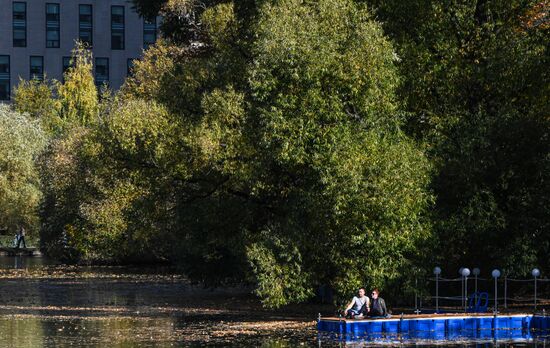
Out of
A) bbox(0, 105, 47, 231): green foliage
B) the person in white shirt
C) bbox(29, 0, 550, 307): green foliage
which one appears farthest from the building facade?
the person in white shirt

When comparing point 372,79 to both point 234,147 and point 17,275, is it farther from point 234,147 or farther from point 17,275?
point 17,275

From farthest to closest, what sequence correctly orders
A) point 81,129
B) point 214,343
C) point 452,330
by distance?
1. point 81,129
2. point 452,330
3. point 214,343

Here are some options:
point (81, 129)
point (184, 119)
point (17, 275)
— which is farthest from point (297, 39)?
point (81, 129)

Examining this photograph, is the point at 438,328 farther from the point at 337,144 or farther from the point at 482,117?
the point at 482,117

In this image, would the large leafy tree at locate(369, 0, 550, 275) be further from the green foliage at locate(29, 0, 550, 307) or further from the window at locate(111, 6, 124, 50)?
the window at locate(111, 6, 124, 50)

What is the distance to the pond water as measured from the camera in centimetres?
3628

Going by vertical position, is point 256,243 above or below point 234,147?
below

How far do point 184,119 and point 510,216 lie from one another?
1279cm

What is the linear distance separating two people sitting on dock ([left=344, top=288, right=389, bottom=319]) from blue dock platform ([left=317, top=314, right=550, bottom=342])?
0.56 m

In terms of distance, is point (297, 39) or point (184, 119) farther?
point (184, 119)

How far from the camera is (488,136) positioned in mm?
44656

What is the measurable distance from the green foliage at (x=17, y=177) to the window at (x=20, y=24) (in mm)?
60245

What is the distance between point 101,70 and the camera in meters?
153

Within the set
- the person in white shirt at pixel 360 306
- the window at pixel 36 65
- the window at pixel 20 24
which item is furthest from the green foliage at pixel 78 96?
the person in white shirt at pixel 360 306
